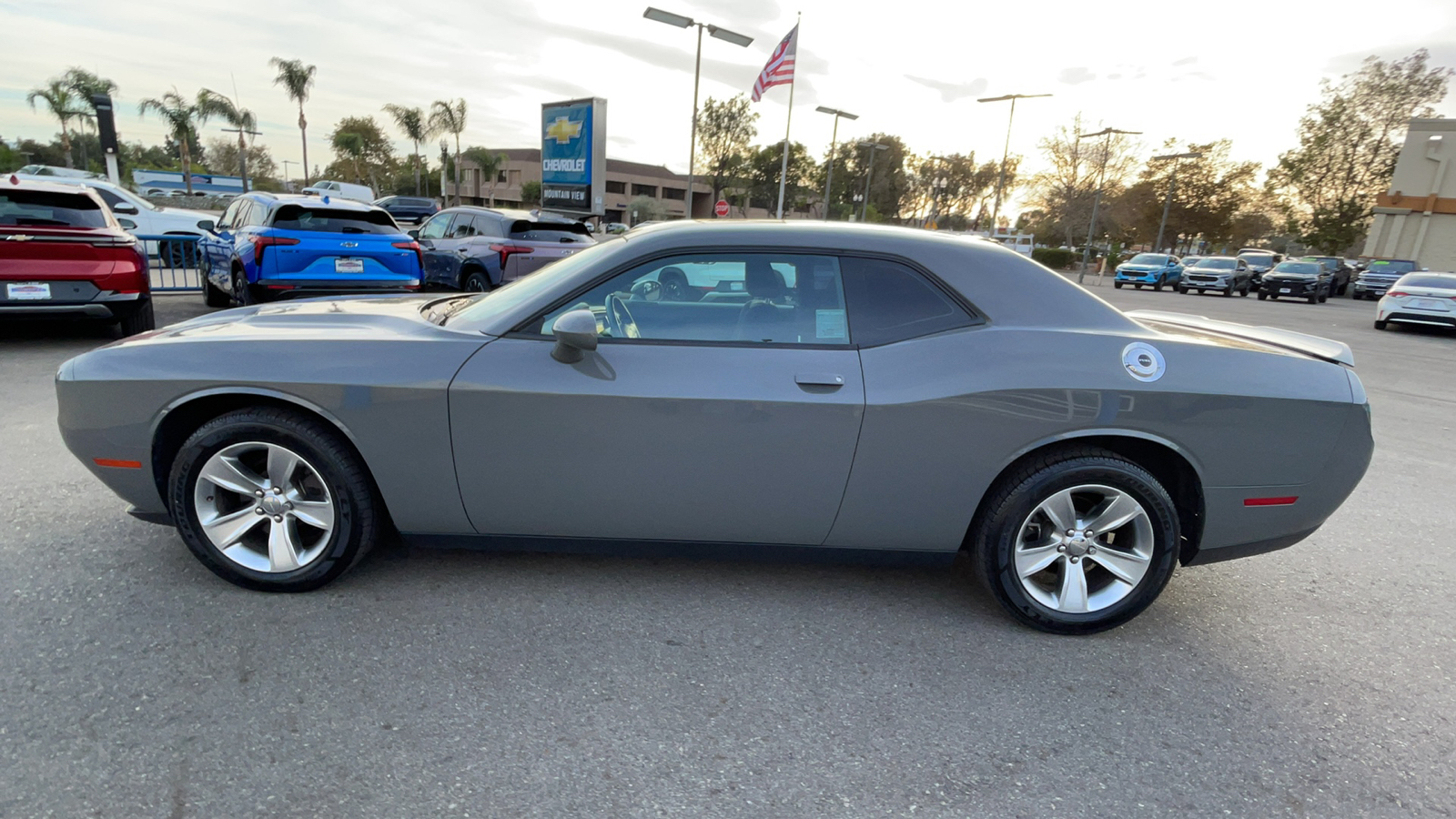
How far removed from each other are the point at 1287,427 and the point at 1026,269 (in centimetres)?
109

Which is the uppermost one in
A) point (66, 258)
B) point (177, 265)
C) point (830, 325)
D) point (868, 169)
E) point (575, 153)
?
point (868, 169)

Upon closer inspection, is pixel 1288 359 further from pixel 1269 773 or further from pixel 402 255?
pixel 402 255

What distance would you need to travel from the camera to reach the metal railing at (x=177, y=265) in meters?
11.9

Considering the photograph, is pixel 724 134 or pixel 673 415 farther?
pixel 724 134

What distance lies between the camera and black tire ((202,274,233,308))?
1091 cm

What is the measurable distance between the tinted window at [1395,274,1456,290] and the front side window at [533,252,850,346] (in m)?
19.0

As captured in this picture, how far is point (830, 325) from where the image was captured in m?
2.88

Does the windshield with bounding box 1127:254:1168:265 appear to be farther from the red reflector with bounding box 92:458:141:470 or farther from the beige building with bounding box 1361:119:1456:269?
the red reflector with bounding box 92:458:141:470

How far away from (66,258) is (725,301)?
7.05 m

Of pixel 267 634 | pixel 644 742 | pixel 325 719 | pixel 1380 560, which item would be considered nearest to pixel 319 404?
pixel 267 634

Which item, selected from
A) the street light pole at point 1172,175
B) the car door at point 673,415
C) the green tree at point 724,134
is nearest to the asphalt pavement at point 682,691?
the car door at point 673,415

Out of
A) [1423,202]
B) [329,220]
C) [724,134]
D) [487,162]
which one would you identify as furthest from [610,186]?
[329,220]

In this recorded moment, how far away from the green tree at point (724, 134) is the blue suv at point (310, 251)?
Result: 44217mm

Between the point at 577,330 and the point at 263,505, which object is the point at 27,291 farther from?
the point at 577,330
